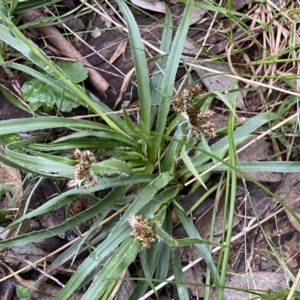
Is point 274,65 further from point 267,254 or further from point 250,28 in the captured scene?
point 267,254

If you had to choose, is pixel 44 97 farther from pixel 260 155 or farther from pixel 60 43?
pixel 260 155

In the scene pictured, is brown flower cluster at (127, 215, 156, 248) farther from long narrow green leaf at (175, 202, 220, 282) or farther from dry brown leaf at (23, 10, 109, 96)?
dry brown leaf at (23, 10, 109, 96)

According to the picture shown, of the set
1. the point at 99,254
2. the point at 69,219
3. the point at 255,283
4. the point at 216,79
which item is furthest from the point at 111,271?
the point at 216,79

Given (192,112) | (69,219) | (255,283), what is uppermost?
(192,112)

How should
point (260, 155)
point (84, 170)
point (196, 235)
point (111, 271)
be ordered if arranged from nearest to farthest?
point (84, 170) < point (111, 271) < point (196, 235) < point (260, 155)

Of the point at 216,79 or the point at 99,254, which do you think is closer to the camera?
the point at 99,254

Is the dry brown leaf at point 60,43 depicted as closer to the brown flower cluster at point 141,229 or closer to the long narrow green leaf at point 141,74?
the long narrow green leaf at point 141,74

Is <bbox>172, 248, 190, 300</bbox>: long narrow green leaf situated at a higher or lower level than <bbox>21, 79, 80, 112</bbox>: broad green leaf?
lower

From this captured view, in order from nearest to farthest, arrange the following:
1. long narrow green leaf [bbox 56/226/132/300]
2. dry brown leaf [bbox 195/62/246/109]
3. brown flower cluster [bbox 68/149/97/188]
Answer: brown flower cluster [bbox 68/149/97/188]
long narrow green leaf [bbox 56/226/132/300]
dry brown leaf [bbox 195/62/246/109]

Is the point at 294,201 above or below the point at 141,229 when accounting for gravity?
below

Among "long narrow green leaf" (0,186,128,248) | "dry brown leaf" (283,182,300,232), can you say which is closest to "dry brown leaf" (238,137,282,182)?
"dry brown leaf" (283,182,300,232)
